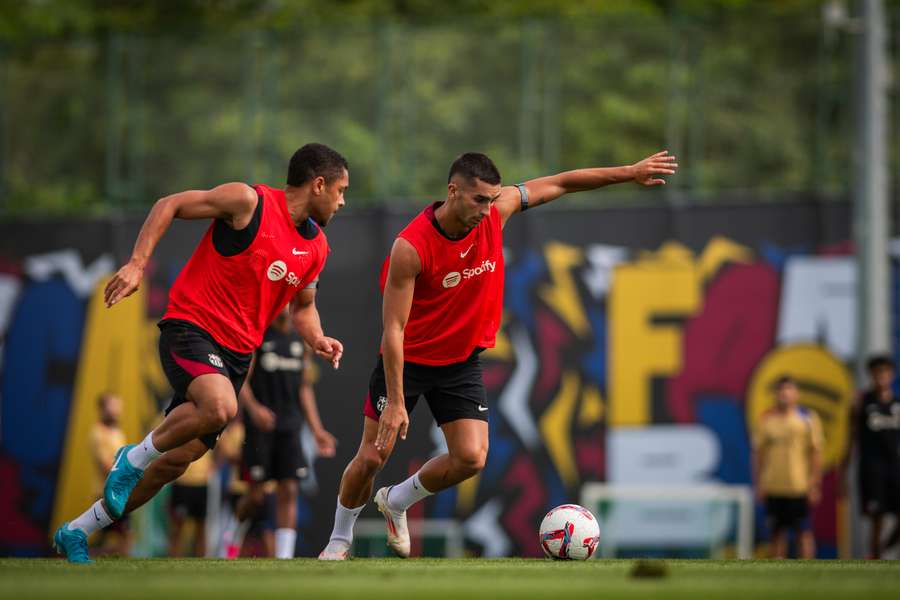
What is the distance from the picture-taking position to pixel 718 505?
61.0 ft

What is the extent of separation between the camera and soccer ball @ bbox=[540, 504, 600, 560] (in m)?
9.47

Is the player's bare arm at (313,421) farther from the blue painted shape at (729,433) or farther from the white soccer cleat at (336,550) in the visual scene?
the blue painted shape at (729,433)

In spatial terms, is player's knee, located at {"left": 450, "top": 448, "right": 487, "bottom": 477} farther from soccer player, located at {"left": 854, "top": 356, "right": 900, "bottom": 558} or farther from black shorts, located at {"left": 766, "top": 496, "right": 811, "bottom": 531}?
black shorts, located at {"left": 766, "top": 496, "right": 811, "bottom": 531}

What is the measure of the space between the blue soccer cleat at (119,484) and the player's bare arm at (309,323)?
1.40 m

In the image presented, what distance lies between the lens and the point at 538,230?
64.1ft

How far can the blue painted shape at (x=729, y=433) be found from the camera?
18.7 m

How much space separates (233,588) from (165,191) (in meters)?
15.1

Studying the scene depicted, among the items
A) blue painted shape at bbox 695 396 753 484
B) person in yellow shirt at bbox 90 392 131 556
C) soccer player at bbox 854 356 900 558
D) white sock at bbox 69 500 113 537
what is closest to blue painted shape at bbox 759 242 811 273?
blue painted shape at bbox 695 396 753 484

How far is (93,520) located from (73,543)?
7.1 inches

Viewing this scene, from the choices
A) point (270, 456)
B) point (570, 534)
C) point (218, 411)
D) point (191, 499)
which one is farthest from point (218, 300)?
point (191, 499)

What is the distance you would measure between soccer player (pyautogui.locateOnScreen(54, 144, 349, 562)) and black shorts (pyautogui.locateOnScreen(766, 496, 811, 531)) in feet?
28.2

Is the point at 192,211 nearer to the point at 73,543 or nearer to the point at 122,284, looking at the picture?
the point at 122,284

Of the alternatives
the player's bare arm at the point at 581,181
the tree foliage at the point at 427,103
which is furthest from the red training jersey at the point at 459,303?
the tree foliage at the point at 427,103

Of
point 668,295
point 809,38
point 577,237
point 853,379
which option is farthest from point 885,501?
point 809,38
